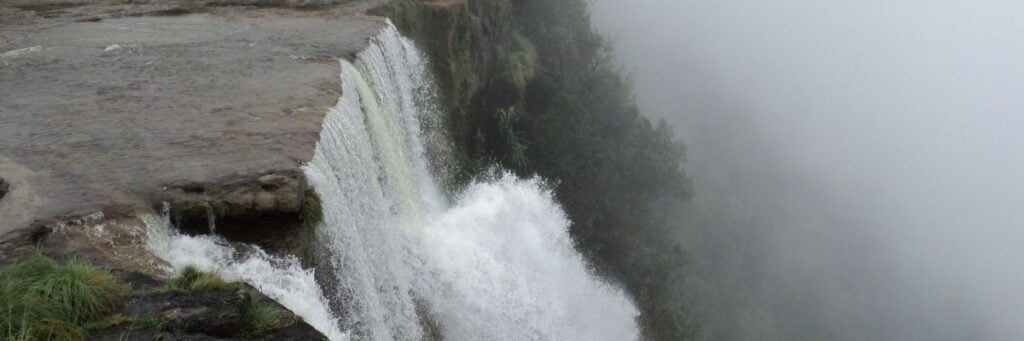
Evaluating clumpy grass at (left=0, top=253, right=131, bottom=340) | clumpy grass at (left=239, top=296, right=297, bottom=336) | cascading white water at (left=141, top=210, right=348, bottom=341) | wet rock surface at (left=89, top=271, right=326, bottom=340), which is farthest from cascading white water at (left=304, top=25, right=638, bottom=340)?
clumpy grass at (left=0, top=253, right=131, bottom=340)

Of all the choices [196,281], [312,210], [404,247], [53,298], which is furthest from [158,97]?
[53,298]

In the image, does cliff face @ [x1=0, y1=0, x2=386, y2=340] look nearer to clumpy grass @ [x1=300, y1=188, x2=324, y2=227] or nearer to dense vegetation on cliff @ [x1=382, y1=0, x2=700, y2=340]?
clumpy grass @ [x1=300, y1=188, x2=324, y2=227]

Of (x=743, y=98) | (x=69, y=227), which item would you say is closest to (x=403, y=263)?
(x=69, y=227)

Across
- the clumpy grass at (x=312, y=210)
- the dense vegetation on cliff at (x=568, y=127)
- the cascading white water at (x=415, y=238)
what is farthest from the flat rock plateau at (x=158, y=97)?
the dense vegetation on cliff at (x=568, y=127)

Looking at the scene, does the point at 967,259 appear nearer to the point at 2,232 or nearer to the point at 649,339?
the point at 649,339

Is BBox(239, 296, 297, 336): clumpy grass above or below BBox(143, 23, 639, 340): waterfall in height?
below

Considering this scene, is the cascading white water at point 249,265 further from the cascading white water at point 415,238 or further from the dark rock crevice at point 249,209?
the cascading white water at point 415,238
